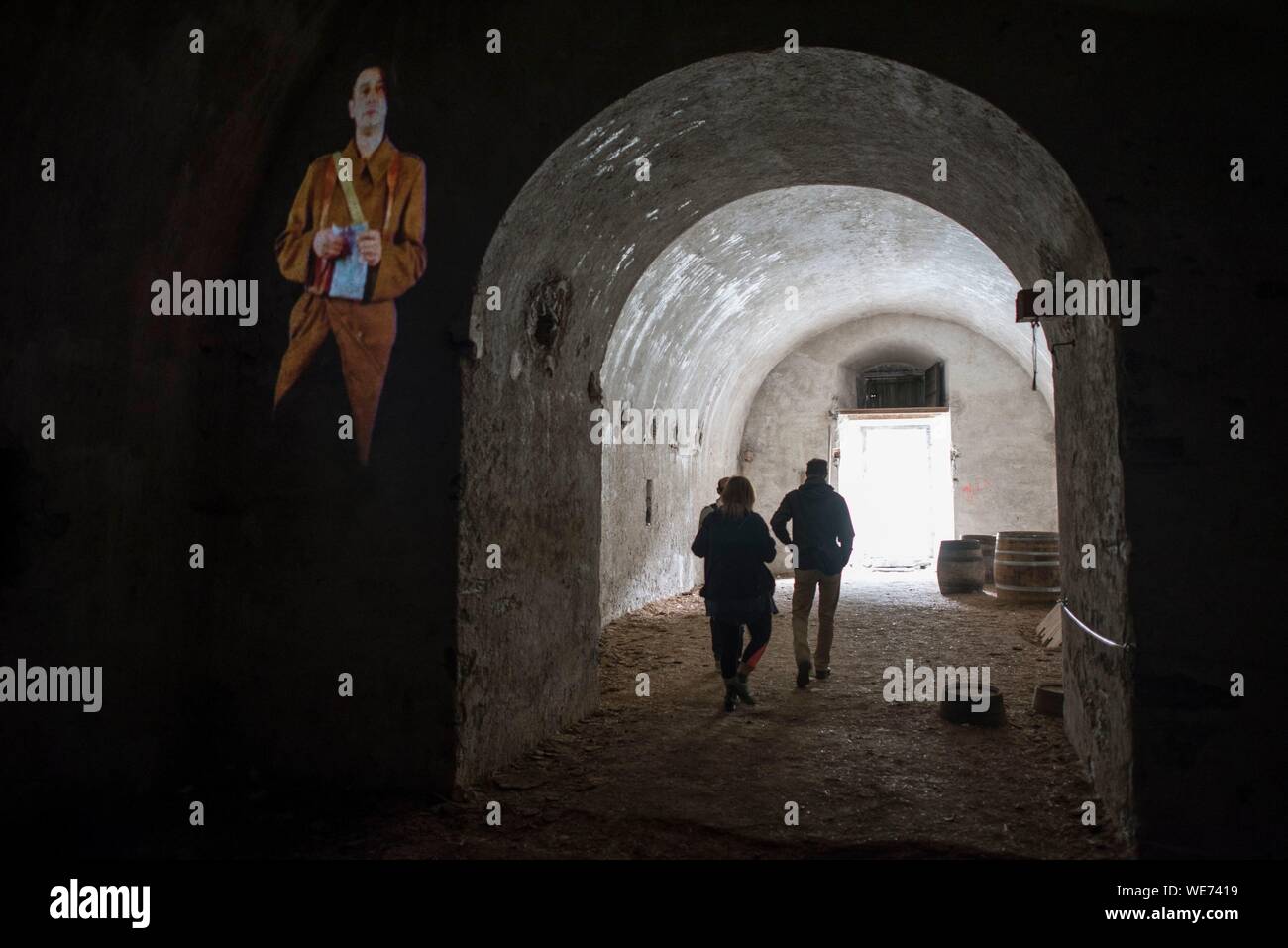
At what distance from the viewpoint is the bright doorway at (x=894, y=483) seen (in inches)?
599

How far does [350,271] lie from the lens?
13.6 feet

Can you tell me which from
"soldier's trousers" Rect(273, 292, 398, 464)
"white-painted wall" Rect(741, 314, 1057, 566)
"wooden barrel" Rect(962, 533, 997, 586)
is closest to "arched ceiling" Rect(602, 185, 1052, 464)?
"white-painted wall" Rect(741, 314, 1057, 566)

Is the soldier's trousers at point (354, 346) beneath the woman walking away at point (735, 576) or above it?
above

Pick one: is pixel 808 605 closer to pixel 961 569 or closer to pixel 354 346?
pixel 354 346

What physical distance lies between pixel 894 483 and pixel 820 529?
1433 centimetres

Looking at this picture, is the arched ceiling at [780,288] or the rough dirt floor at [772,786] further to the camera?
the arched ceiling at [780,288]

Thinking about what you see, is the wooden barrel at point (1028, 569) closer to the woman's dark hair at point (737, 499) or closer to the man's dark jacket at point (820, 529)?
the man's dark jacket at point (820, 529)

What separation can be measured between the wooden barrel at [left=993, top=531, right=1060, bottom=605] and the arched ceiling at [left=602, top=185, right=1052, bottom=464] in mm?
2607

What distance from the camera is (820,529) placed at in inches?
251

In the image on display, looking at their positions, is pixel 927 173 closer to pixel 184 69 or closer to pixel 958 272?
pixel 184 69

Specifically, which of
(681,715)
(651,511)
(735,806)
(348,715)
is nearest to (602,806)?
(735,806)

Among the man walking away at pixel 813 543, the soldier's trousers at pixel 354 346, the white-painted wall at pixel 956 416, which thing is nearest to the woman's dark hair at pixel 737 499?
the man walking away at pixel 813 543

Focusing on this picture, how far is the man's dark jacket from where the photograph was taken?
250 inches

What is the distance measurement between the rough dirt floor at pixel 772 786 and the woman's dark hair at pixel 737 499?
4.63 ft
